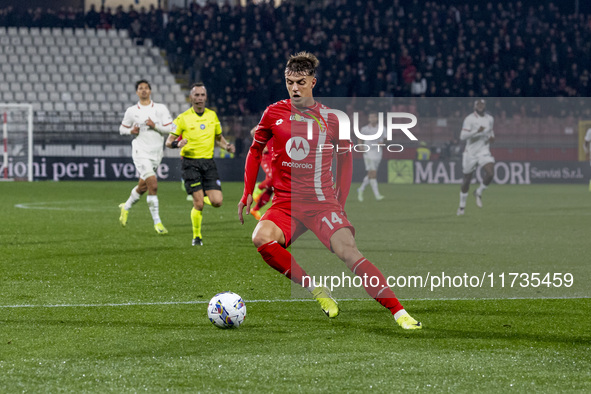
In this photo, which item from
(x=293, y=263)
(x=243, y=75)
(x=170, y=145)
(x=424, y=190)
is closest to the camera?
(x=293, y=263)

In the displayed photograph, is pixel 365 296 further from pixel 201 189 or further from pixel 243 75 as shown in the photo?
pixel 243 75

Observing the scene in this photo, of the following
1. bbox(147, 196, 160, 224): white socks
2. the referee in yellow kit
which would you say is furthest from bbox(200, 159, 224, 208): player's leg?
bbox(147, 196, 160, 224): white socks

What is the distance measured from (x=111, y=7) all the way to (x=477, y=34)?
13.4 m

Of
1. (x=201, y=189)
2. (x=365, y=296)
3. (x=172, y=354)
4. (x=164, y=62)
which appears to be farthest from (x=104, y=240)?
(x=164, y=62)

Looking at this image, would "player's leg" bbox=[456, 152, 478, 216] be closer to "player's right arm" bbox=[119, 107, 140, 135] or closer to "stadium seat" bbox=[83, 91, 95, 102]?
"player's right arm" bbox=[119, 107, 140, 135]

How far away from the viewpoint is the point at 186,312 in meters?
6.47

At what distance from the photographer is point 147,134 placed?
13.2 meters

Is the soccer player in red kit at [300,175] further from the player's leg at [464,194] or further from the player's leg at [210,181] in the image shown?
the player's leg at [464,194]

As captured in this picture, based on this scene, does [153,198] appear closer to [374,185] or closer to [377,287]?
[377,287]

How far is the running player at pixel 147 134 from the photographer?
500 inches

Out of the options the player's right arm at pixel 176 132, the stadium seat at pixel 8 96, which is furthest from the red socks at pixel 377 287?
the stadium seat at pixel 8 96

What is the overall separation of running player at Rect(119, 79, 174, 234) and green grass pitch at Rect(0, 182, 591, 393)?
0.59 metres

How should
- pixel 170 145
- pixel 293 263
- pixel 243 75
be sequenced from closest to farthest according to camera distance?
pixel 293 263 < pixel 170 145 < pixel 243 75

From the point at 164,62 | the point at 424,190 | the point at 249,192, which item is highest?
the point at 164,62
